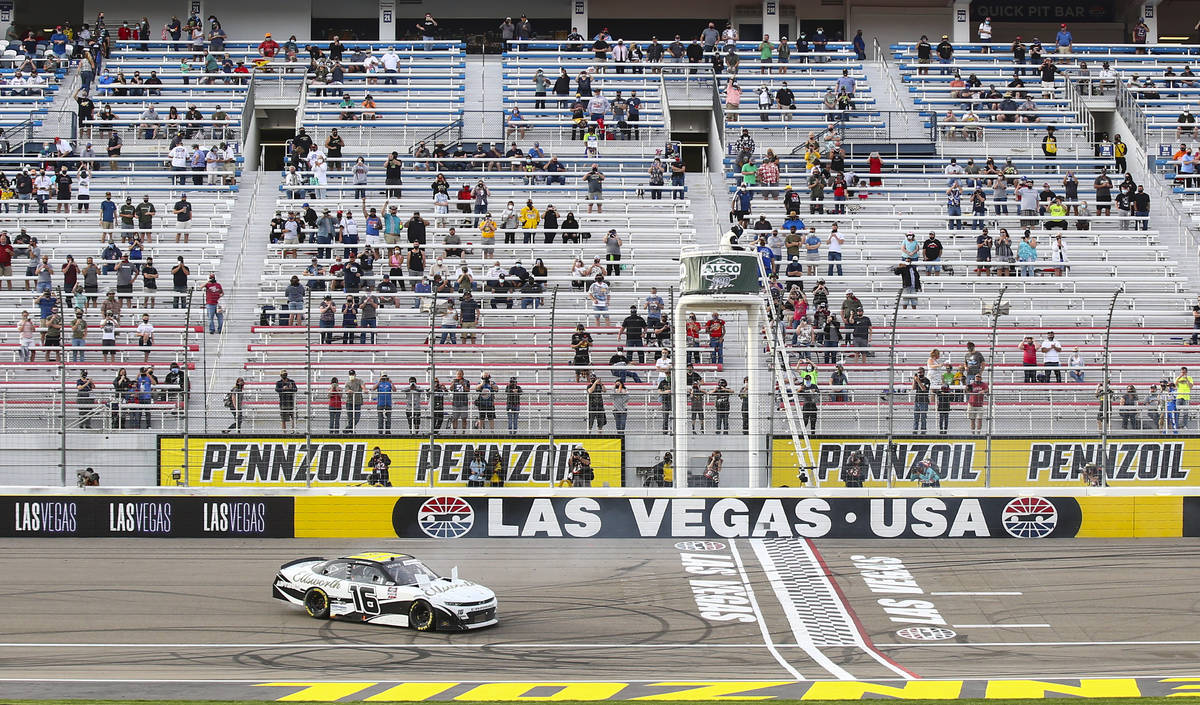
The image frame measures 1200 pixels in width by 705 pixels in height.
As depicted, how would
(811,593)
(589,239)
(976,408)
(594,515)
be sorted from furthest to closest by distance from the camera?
(589,239)
(976,408)
(594,515)
(811,593)

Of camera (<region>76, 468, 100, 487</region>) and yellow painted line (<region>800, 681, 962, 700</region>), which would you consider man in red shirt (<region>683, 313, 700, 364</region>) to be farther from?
yellow painted line (<region>800, 681, 962, 700</region>)

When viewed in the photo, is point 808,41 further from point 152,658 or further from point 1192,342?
point 152,658

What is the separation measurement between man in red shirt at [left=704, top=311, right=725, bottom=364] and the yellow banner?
3.32 m

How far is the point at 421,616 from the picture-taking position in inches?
715

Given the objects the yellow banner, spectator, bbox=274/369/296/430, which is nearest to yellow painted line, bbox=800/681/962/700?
the yellow banner

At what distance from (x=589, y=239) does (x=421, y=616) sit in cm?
1759

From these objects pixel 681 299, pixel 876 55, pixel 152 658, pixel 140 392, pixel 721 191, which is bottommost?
pixel 152 658

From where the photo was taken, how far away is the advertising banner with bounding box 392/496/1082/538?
75.0 feet

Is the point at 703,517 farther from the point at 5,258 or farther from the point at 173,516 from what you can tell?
the point at 5,258

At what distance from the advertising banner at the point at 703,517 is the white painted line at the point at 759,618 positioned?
27.4 inches

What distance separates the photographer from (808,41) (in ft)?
153

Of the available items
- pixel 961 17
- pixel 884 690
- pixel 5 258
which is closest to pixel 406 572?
pixel 884 690

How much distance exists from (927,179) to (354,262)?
14563 millimetres

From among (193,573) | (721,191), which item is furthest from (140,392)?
(721,191)
